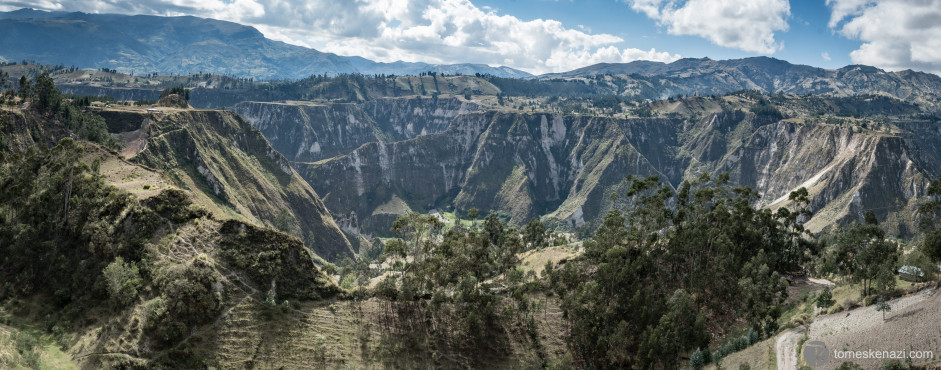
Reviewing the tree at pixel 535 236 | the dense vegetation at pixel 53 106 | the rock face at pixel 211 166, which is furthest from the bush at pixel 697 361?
the dense vegetation at pixel 53 106

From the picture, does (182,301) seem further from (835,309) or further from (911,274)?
(911,274)

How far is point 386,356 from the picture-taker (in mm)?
74375

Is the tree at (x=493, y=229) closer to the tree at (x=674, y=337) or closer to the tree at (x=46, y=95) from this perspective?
the tree at (x=674, y=337)

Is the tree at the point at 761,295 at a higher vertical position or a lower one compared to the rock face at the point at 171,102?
lower

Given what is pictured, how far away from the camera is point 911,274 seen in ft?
258

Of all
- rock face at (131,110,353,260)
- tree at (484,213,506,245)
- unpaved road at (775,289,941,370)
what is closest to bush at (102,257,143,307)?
unpaved road at (775,289,941,370)

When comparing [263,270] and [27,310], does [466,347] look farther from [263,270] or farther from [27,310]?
[27,310]

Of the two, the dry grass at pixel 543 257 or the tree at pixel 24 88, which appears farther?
the tree at pixel 24 88

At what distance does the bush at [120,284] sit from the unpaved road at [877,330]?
269 ft

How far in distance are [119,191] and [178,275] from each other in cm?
2362

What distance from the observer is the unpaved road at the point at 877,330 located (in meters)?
54.1

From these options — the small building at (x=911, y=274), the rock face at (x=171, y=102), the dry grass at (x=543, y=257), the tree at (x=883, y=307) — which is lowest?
the dry grass at (x=543, y=257)

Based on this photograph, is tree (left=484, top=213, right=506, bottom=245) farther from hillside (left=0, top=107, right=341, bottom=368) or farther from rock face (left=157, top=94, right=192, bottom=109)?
rock face (left=157, top=94, right=192, bottom=109)

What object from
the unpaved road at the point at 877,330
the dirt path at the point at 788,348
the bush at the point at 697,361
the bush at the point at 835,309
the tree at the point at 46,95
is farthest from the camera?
the tree at the point at 46,95
